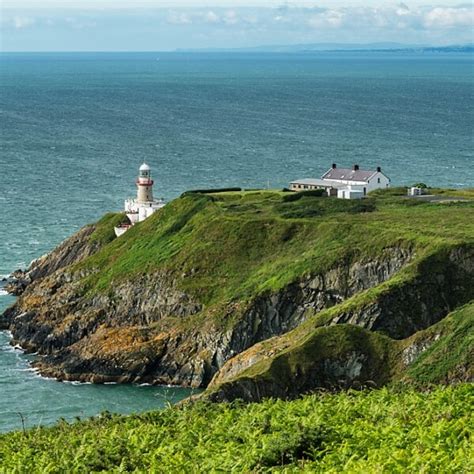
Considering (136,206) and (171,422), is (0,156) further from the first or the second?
(171,422)

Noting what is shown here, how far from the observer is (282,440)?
27312 mm

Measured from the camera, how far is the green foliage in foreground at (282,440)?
83.2 ft

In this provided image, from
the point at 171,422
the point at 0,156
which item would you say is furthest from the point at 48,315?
the point at 0,156

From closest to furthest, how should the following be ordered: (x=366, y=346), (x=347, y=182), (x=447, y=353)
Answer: (x=447, y=353)
(x=366, y=346)
(x=347, y=182)

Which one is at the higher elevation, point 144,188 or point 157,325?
point 144,188

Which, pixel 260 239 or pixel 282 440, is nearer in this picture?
pixel 282 440

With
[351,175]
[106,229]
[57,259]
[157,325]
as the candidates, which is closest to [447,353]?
[157,325]

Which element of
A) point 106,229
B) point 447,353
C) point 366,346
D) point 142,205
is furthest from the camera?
point 142,205

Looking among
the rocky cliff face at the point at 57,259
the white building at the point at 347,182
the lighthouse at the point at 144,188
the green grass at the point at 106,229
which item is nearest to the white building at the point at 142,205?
the lighthouse at the point at 144,188

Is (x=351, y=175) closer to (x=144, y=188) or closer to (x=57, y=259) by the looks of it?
(x=144, y=188)

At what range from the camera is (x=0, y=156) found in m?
171

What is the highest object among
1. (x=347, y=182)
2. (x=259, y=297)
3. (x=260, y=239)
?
(x=347, y=182)

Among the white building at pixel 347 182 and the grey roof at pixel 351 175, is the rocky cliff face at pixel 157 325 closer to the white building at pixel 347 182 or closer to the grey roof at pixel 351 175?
the white building at pixel 347 182

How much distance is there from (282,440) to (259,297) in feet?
142
